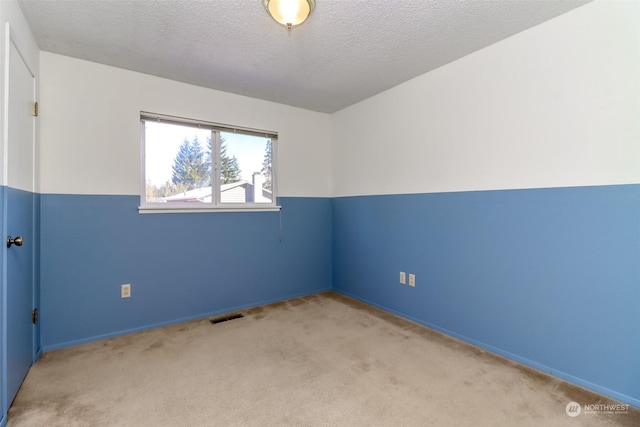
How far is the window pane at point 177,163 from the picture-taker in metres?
2.86

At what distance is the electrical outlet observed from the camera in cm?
267

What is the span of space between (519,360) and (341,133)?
9.76 feet

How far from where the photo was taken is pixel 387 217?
3240 mm

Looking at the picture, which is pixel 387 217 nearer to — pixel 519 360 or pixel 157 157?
pixel 519 360

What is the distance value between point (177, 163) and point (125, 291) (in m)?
1.28

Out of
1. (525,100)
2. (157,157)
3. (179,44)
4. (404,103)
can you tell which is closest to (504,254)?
(525,100)

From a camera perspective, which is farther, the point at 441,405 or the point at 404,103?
the point at 404,103

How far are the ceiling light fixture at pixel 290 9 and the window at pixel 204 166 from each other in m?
1.64

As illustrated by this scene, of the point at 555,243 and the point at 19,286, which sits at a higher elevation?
the point at 555,243

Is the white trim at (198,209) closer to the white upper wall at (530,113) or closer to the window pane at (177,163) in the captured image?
the window pane at (177,163)

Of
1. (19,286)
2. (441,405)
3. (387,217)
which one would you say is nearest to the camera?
(441,405)

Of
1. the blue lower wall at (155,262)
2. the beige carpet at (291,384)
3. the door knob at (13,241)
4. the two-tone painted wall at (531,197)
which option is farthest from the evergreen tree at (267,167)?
the door knob at (13,241)

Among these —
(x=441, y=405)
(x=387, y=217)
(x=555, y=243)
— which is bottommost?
(x=441, y=405)

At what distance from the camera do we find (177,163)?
298 centimetres
